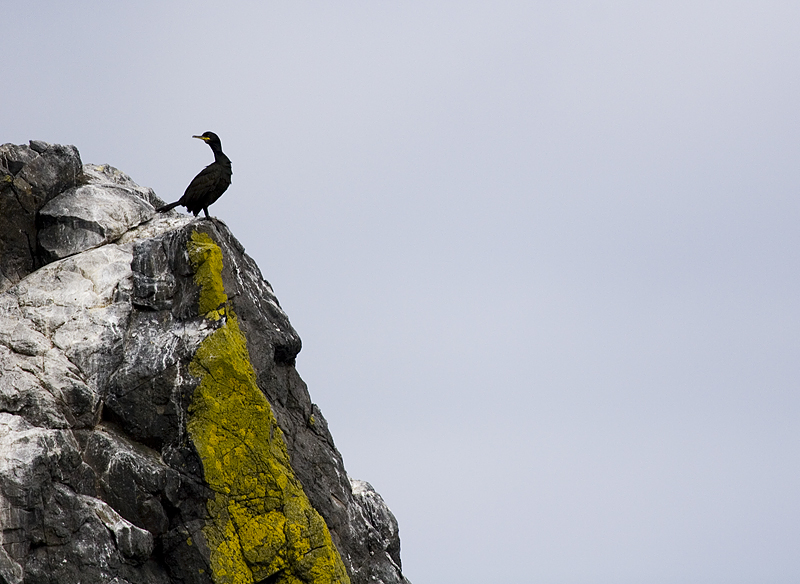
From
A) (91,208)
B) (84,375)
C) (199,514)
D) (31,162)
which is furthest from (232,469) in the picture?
(31,162)

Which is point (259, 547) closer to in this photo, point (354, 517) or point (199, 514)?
point (199, 514)

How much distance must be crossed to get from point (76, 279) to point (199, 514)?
214 inches

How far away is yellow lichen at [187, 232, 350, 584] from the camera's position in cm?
1695

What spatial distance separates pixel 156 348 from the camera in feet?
58.4

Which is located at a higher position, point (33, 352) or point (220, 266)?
point (220, 266)

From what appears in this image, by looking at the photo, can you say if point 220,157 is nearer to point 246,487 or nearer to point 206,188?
point 206,188

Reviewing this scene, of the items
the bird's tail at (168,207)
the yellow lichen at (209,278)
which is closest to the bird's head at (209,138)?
the bird's tail at (168,207)

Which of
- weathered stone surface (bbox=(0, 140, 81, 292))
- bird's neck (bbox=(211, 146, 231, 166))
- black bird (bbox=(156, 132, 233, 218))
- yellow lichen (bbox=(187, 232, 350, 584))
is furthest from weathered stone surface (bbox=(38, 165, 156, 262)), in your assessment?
yellow lichen (bbox=(187, 232, 350, 584))

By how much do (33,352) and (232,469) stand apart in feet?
13.8

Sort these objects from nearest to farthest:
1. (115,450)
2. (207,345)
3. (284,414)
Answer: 1. (115,450)
2. (207,345)
3. (284,414)

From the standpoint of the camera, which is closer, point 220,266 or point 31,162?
point 220,266

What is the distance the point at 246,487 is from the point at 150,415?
2234mm

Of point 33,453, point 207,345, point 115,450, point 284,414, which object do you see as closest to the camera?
point 33,453

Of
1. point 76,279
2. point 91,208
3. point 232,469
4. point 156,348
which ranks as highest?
point 91,208
